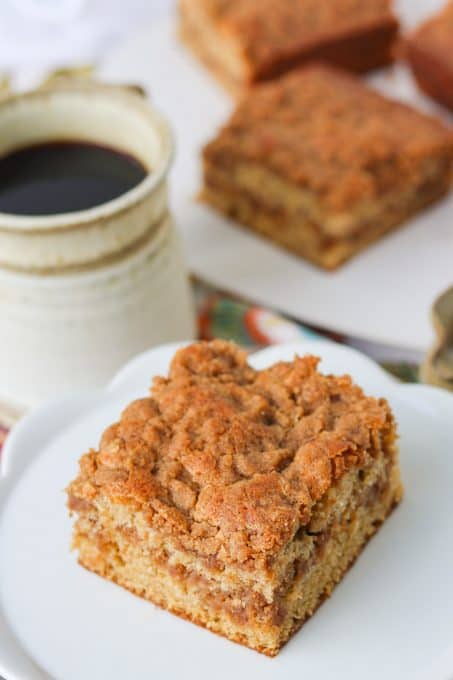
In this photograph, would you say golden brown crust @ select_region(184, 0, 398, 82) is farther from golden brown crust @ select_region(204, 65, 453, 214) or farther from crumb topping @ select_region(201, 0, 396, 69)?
golden brown crust @ select_region(204, 65, 453, 214)

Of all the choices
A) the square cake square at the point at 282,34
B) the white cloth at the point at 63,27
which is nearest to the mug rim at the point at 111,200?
the square cake square at the point at 282,34

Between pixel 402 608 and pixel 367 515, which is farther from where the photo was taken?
pixel 367 515

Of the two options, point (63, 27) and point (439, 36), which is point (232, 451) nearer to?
point (439, 36)

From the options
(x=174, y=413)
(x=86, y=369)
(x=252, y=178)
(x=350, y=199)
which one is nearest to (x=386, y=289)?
(x=350, y=199)

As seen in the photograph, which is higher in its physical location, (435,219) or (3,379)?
(3,379)

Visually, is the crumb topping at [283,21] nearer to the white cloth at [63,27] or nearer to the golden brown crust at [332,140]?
the golden brown crust at [332,140]

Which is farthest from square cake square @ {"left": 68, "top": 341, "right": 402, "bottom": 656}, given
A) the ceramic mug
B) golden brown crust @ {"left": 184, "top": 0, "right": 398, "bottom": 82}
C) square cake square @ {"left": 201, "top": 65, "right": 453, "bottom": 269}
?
golden brown crust @ {"left": 184, "top": 0, "right": 398, "bottom": 82}

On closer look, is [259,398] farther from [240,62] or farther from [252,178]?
[240,62]
